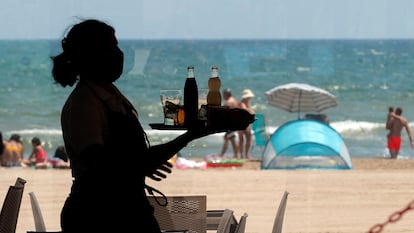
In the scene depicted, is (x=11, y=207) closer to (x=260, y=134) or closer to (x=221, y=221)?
(x=221, y=221)

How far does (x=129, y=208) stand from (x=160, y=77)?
4.42 meters

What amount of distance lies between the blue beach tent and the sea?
510 mm

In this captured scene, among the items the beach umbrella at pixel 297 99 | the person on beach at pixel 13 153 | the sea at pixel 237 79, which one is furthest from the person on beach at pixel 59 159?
the beach umbrella at pixel 297 99

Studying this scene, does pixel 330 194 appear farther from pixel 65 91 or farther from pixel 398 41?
pixel 65 91

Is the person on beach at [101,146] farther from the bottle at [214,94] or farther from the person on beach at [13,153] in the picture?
the person on beach at [13,153]

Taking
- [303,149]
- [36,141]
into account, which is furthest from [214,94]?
[36,141]

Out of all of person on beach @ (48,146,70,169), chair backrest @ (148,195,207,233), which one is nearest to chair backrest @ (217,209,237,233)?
chair backrest @ (148,195,207,233)

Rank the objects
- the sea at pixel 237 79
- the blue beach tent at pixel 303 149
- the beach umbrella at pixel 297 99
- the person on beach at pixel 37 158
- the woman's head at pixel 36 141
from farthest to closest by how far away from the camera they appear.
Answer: the beach umbrella at pixel 297 99 → the woman's head at pixel 36 141 → the blue beach tent at pixel 303 149 → the person on beach at pixel 37 158 → the sea at pixel 237 79

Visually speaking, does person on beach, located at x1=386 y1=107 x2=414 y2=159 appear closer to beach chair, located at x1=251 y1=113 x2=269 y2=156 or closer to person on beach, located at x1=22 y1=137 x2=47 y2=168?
beach chair, located at x1=251 y1=113 x2=269 y2=156

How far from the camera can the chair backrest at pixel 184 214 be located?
321cm

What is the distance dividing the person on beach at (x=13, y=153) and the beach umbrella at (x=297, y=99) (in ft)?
10.3

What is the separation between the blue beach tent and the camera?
9266mm

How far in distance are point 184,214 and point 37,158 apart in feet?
20.9
